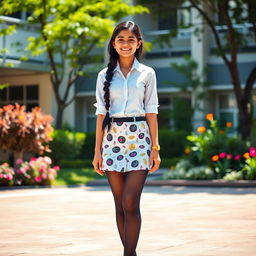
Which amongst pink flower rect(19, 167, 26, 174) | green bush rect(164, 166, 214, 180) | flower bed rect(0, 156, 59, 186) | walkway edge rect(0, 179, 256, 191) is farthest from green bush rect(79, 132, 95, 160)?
pink flower rect(19, 167, 26, 174)

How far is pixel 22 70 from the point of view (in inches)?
1361

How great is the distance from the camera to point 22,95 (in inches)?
1548

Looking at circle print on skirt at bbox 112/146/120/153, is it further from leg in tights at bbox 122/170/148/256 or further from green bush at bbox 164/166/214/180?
green bush at bbox 164/166/214/180

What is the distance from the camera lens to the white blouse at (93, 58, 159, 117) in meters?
6.45

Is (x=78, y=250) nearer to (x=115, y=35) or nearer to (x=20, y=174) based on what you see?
(x=115, y=35)

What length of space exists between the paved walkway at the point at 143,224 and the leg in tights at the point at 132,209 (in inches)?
48.2

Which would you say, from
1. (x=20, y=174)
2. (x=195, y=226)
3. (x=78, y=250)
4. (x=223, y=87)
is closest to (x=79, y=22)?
(x=20, y=174)

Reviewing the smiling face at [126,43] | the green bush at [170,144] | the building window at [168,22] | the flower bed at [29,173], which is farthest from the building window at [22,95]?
the smiling face at [126,43]

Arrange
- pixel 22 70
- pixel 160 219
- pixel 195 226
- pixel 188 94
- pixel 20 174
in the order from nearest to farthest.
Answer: pixel 195 226, pixel 160 219, pixel 20 174, pixel 22 70, pixel 188 94

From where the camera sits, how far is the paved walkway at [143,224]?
7.89 meters

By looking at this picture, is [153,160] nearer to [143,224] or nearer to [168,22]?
[143,224]

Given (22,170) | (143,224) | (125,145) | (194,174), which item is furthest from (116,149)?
(194,174)

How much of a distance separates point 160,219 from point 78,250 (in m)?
3.36

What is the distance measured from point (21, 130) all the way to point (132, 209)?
42.7 feet
